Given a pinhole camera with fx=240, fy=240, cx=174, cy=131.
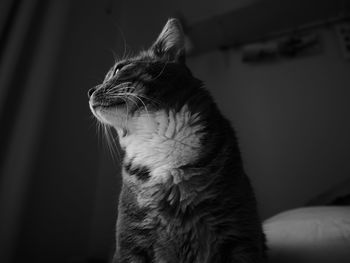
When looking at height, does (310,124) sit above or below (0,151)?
below

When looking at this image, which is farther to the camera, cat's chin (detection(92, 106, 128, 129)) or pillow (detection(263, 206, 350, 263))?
cat's chin (detection(92, 106, 128, 129))

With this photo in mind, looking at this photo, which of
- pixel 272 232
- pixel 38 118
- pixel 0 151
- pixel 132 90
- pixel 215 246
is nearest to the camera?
pixel 215 246

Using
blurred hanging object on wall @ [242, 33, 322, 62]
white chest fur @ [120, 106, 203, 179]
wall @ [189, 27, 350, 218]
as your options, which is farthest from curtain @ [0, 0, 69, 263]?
blurred hanging object on wall @ [242, 33, 322, 62]

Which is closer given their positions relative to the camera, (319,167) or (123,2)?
(319,167)

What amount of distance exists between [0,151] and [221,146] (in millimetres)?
935

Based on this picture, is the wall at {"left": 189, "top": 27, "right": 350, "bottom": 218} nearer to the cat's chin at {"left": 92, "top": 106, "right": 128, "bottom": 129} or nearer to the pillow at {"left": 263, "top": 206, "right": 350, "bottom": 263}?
the pillow at {"left": 263, "top": 206, "right": 350, "bottom": 263}

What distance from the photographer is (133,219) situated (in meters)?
0.52

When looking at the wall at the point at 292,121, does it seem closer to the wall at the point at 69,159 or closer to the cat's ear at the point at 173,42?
the wall at the point at 69,159

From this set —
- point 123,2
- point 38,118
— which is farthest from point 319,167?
point 123,2

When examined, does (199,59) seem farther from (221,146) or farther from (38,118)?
(221,146)

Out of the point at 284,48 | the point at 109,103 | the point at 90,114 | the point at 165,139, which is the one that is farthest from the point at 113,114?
the point at 284,48

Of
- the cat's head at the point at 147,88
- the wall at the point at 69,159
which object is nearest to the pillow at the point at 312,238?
the cat's head at the point at 147,88

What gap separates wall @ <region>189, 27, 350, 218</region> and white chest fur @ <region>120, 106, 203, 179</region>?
3.89ft

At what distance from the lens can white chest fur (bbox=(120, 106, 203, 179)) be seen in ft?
1.77
